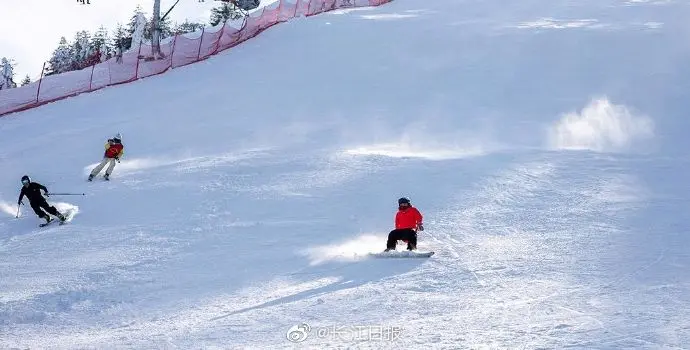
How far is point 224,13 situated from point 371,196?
5067 cm

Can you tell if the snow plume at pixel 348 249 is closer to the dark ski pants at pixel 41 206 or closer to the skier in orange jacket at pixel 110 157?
the dark ski pants at pixel 41 206

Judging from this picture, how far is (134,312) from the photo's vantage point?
862 centimetres

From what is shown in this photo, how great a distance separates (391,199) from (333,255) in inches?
125

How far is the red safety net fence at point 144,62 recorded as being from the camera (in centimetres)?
2425

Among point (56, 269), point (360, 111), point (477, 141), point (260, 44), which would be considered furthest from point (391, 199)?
point (260, 44)

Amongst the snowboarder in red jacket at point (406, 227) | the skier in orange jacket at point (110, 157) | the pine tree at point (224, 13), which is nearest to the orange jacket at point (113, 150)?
the skier in orange jacket at point (110, 157)

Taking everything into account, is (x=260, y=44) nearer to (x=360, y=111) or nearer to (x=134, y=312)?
(x=360, y=111)

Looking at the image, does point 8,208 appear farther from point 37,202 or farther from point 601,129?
point 601,129

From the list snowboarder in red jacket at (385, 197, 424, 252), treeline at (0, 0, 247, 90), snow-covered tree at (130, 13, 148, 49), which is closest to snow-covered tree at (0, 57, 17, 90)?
treeline at (0, 0, 247, 90)

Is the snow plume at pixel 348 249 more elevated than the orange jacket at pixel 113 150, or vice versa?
the orange jacket at pixel 113 150

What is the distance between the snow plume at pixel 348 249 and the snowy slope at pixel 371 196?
0.06m

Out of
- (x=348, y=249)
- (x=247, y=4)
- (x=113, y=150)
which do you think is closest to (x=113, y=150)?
(x=113, y=150)

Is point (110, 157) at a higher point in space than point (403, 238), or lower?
higher

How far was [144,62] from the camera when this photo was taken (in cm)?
2719
